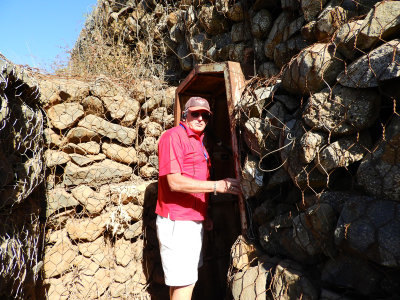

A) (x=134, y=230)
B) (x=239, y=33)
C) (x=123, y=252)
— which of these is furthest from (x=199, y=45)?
(x=123, y=252)

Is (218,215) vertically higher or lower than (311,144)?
lower

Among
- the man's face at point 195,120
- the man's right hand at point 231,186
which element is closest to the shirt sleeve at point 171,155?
the man's face at point 195,120

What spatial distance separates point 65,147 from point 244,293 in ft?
7.18

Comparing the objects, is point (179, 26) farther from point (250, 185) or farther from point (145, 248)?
point (145, 248)

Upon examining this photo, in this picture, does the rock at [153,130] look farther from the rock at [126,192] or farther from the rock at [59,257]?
the rock at [59,257]

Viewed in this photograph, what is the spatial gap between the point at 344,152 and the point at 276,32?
1.36 m

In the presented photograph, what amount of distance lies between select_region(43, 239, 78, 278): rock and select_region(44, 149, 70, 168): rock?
77 centimetres

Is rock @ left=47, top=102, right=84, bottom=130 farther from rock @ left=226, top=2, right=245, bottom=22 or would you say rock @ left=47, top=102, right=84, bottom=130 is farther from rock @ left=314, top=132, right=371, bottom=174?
rock @ left=314, top=132, right=371, bottom=174

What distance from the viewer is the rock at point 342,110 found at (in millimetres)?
1420

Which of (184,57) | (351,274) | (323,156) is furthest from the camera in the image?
(184,57)

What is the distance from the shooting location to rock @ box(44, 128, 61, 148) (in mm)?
2715

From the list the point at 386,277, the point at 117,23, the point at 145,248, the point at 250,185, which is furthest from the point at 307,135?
the point at 117,23

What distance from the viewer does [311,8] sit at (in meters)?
1.97

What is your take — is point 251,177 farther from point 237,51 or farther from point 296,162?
point 237,51
